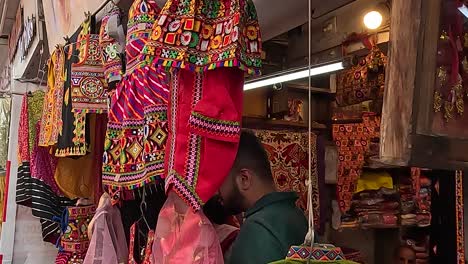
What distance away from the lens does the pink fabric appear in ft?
3.76

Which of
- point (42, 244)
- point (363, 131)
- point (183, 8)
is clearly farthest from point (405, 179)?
point (183, 8)

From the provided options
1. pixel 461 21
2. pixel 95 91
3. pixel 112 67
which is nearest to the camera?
pixel 461 21

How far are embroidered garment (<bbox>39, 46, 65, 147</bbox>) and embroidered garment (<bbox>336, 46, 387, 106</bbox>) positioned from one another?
5.18 ft

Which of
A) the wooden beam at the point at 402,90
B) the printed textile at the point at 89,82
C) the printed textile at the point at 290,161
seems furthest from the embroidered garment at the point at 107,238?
the wooden beam at the point at 402,90

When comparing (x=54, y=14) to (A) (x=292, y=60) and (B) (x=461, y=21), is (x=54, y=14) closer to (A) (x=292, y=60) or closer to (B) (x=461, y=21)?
(A) (x=292, y=60)

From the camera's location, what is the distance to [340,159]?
336cm

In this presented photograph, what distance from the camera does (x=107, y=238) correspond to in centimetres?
168

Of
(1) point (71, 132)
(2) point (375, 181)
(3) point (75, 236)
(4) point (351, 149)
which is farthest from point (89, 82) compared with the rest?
(2) point (375, 181)

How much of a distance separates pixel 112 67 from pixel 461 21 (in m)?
1.18

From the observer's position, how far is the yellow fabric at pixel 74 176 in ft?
7.37

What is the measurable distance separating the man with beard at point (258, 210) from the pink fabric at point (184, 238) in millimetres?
76

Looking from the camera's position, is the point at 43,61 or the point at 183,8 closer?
the point at 183,8

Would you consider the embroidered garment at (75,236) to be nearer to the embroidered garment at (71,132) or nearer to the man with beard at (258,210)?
the embroidered garment at (71,132)

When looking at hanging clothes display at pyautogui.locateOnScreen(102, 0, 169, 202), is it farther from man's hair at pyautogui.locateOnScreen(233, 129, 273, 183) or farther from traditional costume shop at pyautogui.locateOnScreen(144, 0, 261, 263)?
man's hair at pyautogui.locateOnScreen(233, 129, 273, 183)
